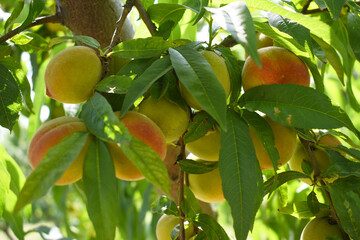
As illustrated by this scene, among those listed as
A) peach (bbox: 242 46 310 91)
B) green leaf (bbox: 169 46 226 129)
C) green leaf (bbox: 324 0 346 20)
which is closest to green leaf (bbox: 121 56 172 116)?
green leaf (bbox: 169 46 226 129)

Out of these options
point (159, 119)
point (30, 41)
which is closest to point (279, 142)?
point (159, 119)

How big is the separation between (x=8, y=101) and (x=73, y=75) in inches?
6.0

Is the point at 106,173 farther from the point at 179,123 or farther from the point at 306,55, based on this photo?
the point at 306,55

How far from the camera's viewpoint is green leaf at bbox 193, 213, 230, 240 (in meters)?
0.57

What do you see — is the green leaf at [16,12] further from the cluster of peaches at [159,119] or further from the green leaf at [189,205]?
the green leaf at [189,205]

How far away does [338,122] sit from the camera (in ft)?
1.57

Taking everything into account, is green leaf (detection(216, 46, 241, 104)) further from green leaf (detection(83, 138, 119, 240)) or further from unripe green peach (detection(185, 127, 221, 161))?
green leaf (detection(83, 138, 119, 240))

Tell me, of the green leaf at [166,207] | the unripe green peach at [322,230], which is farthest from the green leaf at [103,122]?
the unripe green peach at [322,230]

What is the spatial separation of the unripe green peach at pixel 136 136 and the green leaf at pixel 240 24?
0.42 feet

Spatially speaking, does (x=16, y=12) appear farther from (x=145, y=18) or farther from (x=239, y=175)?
(x=239, y=175)

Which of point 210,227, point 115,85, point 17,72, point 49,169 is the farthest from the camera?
point 17,72

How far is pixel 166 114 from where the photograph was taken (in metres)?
0.51

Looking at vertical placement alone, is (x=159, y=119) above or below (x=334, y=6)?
below

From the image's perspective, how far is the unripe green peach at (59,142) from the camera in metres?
0.41
